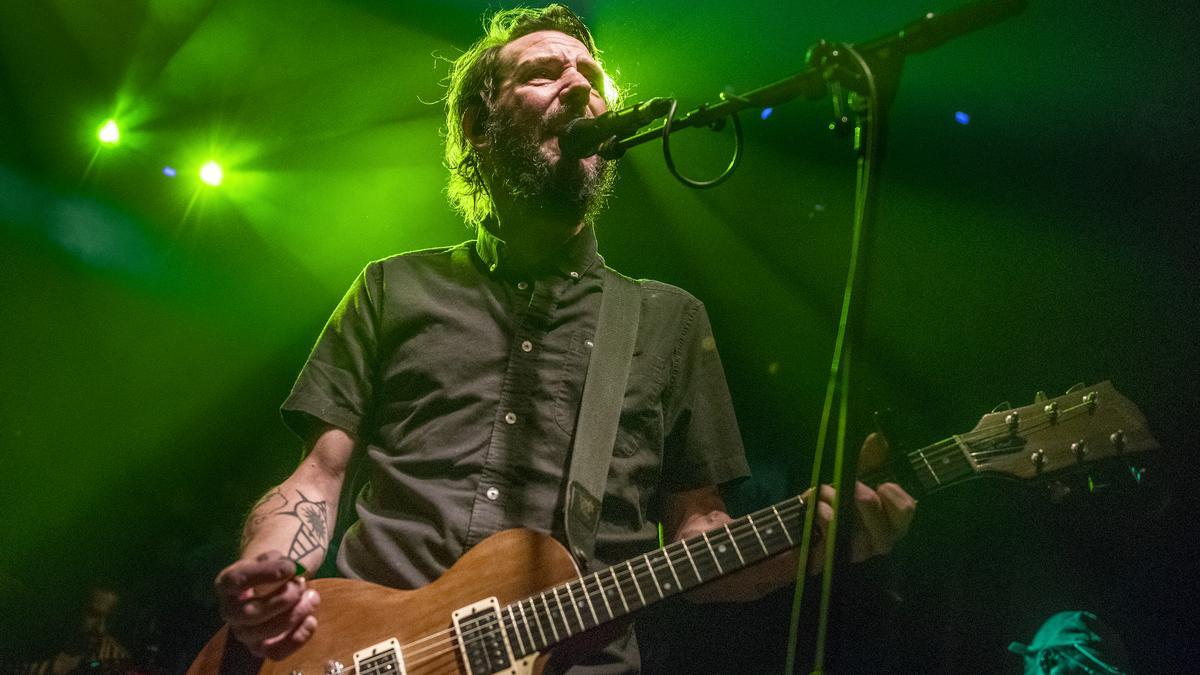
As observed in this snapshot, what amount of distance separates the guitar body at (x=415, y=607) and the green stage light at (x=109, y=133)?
4369mm

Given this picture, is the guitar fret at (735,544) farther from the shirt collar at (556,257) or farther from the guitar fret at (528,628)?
the shirt collar at (556,257)

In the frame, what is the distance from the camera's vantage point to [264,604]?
1.66m

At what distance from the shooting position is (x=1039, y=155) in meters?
3.42

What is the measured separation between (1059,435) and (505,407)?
1.43 m

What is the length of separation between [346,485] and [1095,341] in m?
3.08

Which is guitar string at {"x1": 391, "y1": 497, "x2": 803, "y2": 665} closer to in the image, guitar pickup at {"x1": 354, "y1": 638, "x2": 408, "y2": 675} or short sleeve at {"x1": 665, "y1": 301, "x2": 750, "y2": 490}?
guitar pickup at {"x1": 354, "y1": 638, "x2": 408, "y2": 675}

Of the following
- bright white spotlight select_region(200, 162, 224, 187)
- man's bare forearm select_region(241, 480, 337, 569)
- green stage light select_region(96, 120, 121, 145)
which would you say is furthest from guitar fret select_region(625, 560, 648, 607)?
green stage light select_region(96, 120, 121, 145)

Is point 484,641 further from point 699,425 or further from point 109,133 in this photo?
point 109,133

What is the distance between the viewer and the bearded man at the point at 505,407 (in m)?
1.98

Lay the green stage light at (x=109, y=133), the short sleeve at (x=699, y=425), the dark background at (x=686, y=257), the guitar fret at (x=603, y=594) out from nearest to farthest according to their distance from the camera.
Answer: the guitar fret at (x=603, y=594) < the short sleeve at (x=699, y=425) < the dark background at (x=686, y=257) < the green stage light at (x=109, y=133)

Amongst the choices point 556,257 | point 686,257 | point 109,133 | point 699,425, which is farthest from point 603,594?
point 109,133

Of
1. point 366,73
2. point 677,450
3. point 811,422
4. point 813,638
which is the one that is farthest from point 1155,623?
point 366,73

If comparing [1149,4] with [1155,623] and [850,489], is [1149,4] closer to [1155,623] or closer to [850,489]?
[1155,623]

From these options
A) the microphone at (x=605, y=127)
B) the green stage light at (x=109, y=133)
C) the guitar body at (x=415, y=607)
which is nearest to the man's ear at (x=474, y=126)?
the microphone at (x=605, y=127)
